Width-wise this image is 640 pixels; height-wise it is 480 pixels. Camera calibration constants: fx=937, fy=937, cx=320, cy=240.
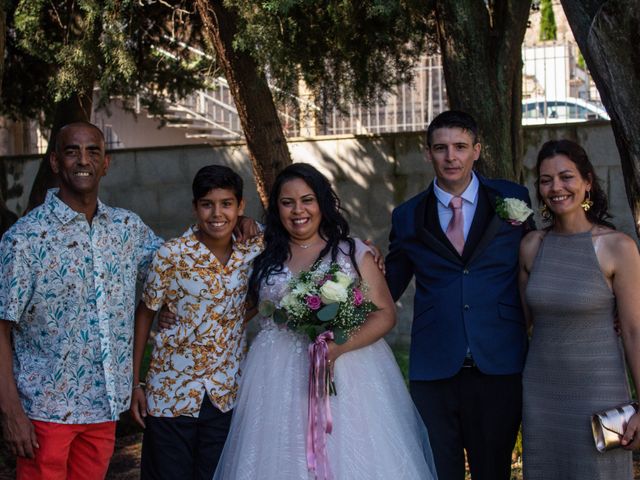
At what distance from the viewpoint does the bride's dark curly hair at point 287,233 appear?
15.7 ft

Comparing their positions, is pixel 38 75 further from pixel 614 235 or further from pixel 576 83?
pixel 614 235

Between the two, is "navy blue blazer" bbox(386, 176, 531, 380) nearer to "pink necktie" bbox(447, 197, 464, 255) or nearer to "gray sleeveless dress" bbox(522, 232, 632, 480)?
"pink necktie" bbox(447, 197, 464, 255)

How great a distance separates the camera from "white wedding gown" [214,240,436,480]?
14.7 ft

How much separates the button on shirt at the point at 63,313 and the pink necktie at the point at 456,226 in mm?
1704

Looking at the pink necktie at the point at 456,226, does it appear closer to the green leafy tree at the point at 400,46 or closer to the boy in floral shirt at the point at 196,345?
the boy in floral shirt at the point at 196,345

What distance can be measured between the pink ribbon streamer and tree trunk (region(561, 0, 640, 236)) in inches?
70.6

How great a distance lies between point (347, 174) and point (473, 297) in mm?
5809

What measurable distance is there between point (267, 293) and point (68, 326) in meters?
0.99

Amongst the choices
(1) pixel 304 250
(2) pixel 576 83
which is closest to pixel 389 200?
(2) pixel 576 83

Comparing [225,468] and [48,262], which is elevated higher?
[48,262]

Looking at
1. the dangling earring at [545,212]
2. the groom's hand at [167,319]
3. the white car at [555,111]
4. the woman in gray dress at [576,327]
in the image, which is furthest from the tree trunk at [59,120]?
the woman in gray dress at [576,327]

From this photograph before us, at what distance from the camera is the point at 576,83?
12.0 metres

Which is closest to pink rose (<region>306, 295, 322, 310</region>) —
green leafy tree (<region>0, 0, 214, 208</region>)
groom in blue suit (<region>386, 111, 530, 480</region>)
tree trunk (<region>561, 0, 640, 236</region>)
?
groom in blue suit (<region>386, 111, 530, 480</region>)

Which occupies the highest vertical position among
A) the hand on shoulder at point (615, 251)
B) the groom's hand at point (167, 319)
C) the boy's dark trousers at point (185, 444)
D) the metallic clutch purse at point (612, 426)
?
the hand on shoulder at point (615, 251)
